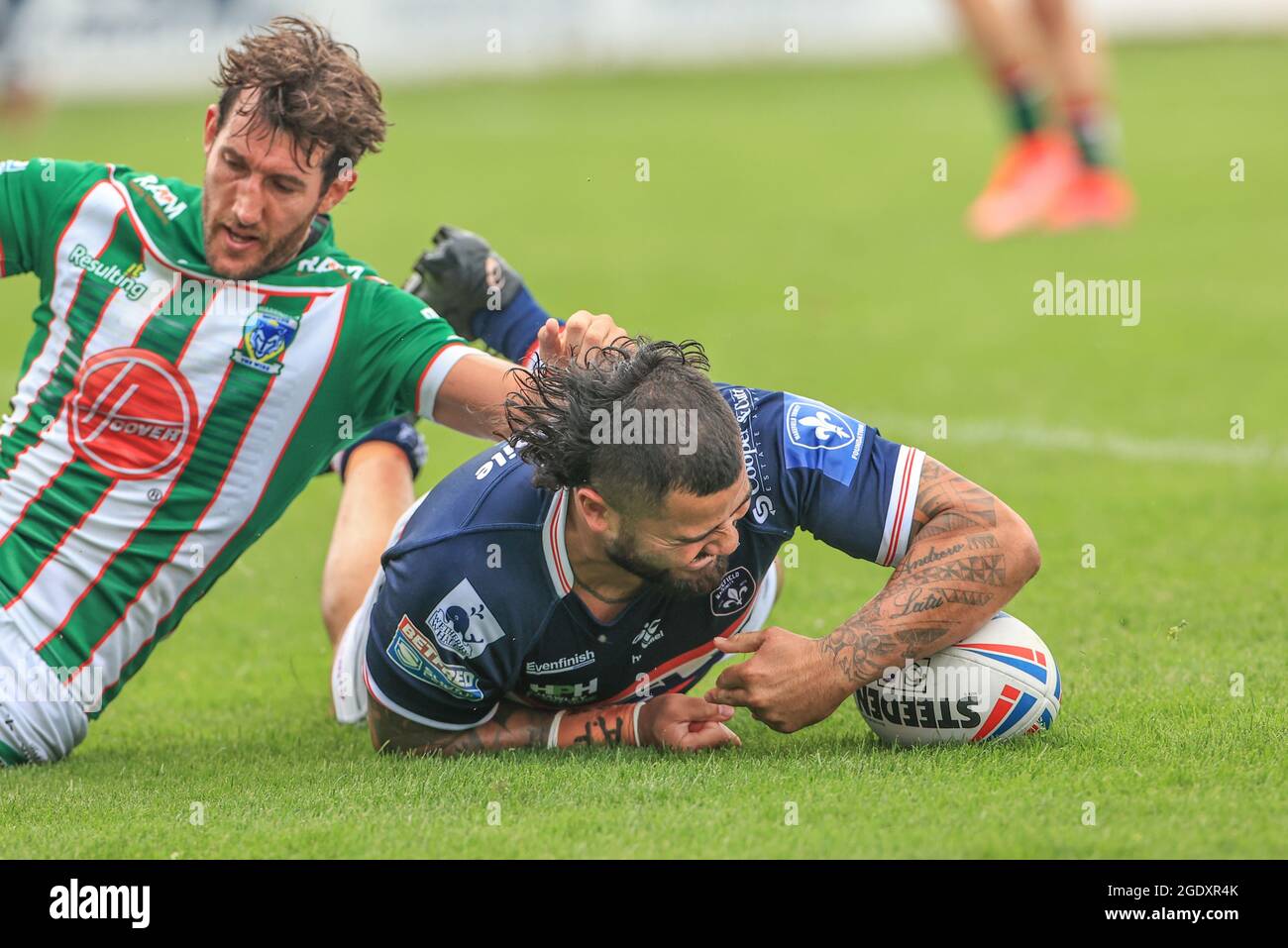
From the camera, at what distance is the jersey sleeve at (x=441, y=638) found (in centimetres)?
441

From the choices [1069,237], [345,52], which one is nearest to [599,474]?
[345,52]

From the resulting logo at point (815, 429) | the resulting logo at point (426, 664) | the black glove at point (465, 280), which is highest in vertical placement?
the black glove at point (465, 280)

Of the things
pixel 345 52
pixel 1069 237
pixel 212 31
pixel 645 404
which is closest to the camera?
pixel 645 404

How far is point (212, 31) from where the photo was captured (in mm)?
21453

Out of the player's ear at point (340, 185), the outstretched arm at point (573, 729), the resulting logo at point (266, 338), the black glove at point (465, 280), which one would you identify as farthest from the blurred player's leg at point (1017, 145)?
the outstretched arm at point (573, 729)

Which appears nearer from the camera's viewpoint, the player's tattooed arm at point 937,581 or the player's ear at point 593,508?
the player's ear at point 593,508

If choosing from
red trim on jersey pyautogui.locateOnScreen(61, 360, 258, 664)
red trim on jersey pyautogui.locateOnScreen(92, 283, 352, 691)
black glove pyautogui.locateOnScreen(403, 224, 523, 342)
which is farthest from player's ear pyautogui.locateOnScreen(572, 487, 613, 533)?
black glove pyautogui.locateOnScreen(403, 224, 523, 342)

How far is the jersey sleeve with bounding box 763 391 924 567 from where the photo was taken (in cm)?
444

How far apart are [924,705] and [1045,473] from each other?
388cm

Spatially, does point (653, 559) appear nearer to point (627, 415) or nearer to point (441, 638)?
point (627, 415)

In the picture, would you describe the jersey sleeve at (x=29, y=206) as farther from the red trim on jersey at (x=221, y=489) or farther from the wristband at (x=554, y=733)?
the wristband at (x=554, y=733)

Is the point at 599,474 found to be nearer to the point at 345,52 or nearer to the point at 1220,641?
the point at 345,52

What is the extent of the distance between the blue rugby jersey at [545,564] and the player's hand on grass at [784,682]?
0.23 m

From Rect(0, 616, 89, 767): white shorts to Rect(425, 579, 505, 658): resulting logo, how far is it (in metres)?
1.27
